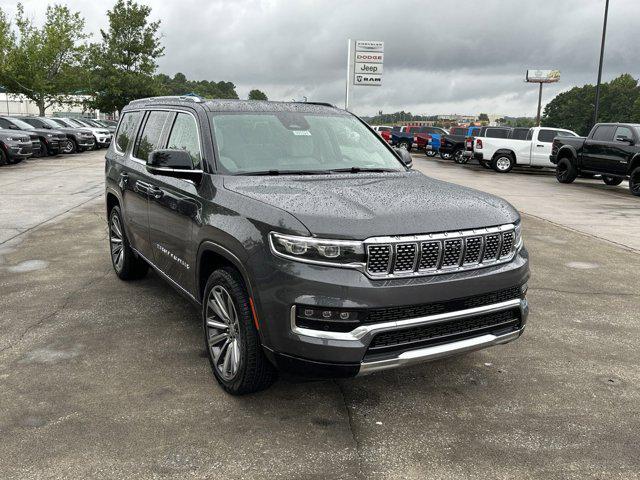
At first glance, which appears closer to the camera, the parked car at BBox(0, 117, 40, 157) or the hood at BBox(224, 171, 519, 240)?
the hood at BBox(224, 171, 519, 240)

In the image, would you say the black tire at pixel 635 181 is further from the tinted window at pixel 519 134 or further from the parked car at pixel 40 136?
the parked car at pixel 40 136

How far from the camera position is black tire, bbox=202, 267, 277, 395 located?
323cm

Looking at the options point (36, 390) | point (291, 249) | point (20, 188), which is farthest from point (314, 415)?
point (20, 188)

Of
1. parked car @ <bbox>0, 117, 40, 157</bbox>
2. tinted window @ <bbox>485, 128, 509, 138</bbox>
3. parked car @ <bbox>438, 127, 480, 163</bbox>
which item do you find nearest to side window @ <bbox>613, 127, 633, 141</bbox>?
tinted window @ <bbox>485, 128, 509, 138</bbox>

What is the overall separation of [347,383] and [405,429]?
648 millimetres

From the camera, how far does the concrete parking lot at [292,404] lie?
291 centimetres

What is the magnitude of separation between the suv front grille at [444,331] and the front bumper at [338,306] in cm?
2

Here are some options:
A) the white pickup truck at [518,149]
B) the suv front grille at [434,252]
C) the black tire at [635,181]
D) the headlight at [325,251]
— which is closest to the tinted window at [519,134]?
the white pickup truck at [518,149]

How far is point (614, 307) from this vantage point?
218 inches

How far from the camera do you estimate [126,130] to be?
18.8 feet

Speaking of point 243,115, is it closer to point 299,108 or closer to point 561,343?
point 299,108

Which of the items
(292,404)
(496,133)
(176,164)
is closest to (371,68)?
(496,133)

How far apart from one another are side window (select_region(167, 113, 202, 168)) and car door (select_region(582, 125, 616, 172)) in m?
15.3

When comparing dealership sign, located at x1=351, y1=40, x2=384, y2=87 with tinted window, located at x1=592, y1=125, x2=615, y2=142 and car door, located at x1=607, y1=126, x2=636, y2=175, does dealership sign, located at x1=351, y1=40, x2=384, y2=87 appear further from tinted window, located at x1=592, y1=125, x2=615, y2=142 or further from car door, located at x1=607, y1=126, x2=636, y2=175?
car door, located at x1=607, y1=126, x2=636, y2=175
